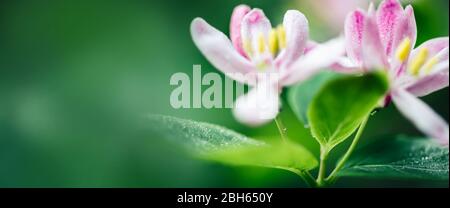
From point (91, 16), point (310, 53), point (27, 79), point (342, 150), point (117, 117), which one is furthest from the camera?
point (91, 16)

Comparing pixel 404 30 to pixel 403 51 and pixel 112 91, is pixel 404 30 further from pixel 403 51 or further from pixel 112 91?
pixel 112 91

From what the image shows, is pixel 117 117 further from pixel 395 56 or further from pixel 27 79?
pixel 395 56

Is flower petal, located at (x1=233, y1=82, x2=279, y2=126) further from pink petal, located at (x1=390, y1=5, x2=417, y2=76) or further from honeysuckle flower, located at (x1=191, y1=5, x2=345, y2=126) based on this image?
pink petal, located at (x1=390, y1=5, x2=417, y2=76)

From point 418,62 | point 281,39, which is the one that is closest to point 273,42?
point 281,39

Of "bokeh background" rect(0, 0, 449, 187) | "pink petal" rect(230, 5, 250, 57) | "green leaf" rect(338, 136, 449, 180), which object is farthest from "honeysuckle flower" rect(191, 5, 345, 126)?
"bokeh background" rect(0, 0, 449, 187)
